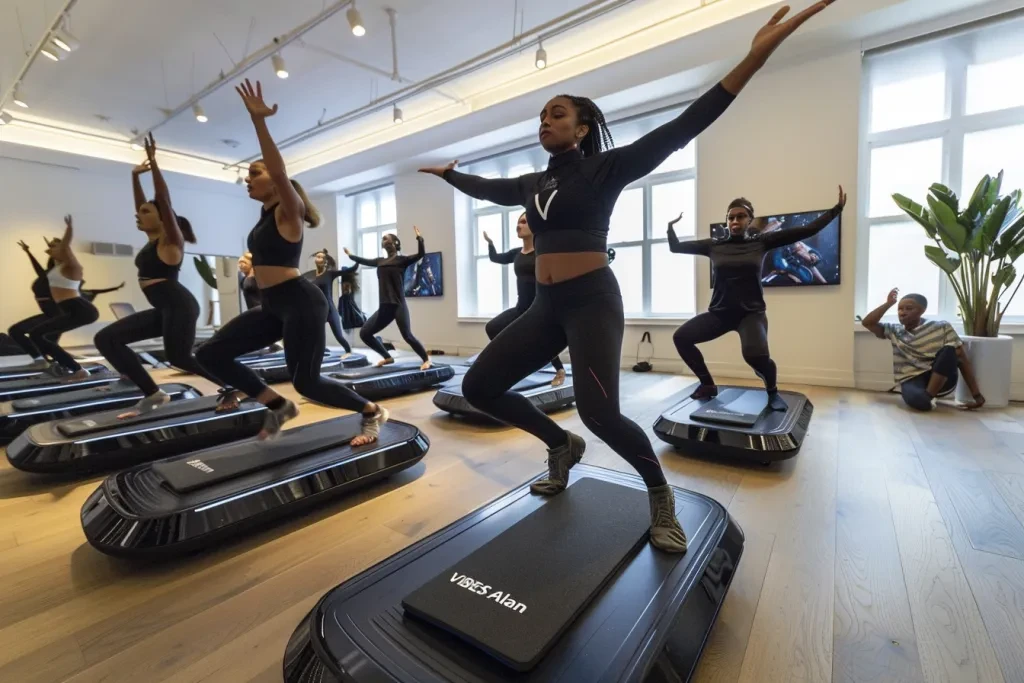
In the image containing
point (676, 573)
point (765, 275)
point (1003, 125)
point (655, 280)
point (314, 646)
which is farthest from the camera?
→ point (655, 280)

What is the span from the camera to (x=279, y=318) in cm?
268

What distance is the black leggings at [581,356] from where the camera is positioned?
165 centimetres

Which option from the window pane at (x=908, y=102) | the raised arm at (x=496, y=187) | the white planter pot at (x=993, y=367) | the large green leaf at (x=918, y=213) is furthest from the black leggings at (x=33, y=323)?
the window pane at (x=908, y=102)

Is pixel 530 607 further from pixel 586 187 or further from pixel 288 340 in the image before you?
pixel 288 340

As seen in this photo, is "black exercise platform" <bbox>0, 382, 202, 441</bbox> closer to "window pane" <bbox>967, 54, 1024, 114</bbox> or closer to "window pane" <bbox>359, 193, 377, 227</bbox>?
"window pane" <bbox>359, 193, 377, 227</bbox>

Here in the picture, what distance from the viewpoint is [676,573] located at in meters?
1.41

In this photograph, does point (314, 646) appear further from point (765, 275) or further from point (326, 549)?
point (765, 275)

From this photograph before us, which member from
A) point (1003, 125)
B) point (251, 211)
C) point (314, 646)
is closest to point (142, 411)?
point (314, 646)

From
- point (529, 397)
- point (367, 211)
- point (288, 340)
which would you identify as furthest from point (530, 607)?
point (367, 211)

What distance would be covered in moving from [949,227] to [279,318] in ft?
16.6

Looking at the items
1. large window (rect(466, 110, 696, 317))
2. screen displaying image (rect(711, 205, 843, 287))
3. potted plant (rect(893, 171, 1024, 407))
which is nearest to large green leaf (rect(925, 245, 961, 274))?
potted plant (rect(893, 171, 1024, 407))

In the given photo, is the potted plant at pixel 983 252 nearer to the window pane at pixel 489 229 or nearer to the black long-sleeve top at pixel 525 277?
the black long-sleeve top at pixel 525 277

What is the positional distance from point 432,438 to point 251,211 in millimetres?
10504

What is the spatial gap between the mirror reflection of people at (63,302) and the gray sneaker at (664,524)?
566cm
